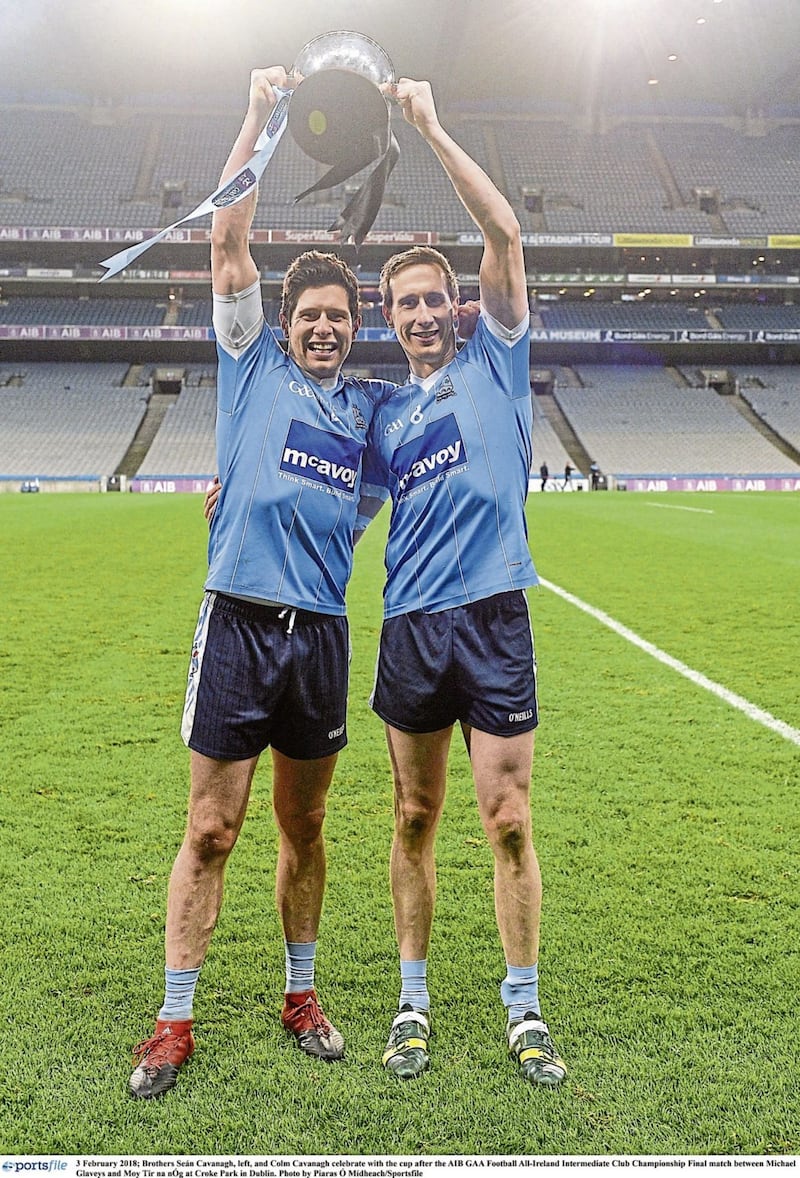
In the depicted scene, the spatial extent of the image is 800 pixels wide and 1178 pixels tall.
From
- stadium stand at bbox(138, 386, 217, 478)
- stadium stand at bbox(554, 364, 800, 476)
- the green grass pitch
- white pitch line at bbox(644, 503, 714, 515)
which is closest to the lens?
the green grass pitch

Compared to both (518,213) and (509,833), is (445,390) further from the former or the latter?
(518,213)

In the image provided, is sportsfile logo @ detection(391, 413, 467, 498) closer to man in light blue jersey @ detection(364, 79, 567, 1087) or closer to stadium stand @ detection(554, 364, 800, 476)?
man in light blue jersey @ detection(364, 79, 567, 1087)

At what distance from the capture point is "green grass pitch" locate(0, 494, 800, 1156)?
7.06 ft

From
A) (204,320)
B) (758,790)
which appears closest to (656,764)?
(758,790)

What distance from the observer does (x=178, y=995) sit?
241cm

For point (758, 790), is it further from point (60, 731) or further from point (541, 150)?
point (541, 150)

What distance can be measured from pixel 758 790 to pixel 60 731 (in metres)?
3.88

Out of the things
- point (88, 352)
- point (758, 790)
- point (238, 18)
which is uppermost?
point (238, 18)

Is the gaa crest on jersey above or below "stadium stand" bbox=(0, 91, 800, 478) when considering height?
below

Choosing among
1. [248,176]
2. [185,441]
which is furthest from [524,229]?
[248,176]

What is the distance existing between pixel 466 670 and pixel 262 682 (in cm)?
55

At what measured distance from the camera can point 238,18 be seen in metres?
33.9

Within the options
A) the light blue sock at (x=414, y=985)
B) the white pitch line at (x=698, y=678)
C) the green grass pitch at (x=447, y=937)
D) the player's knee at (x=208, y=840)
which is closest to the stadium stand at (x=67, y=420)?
the white pitch line at (x=698, y=678)

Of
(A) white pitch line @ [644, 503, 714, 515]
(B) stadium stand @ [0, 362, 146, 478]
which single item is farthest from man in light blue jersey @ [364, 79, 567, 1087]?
(B) stadium stand @ [0, 362, 146, 478]
